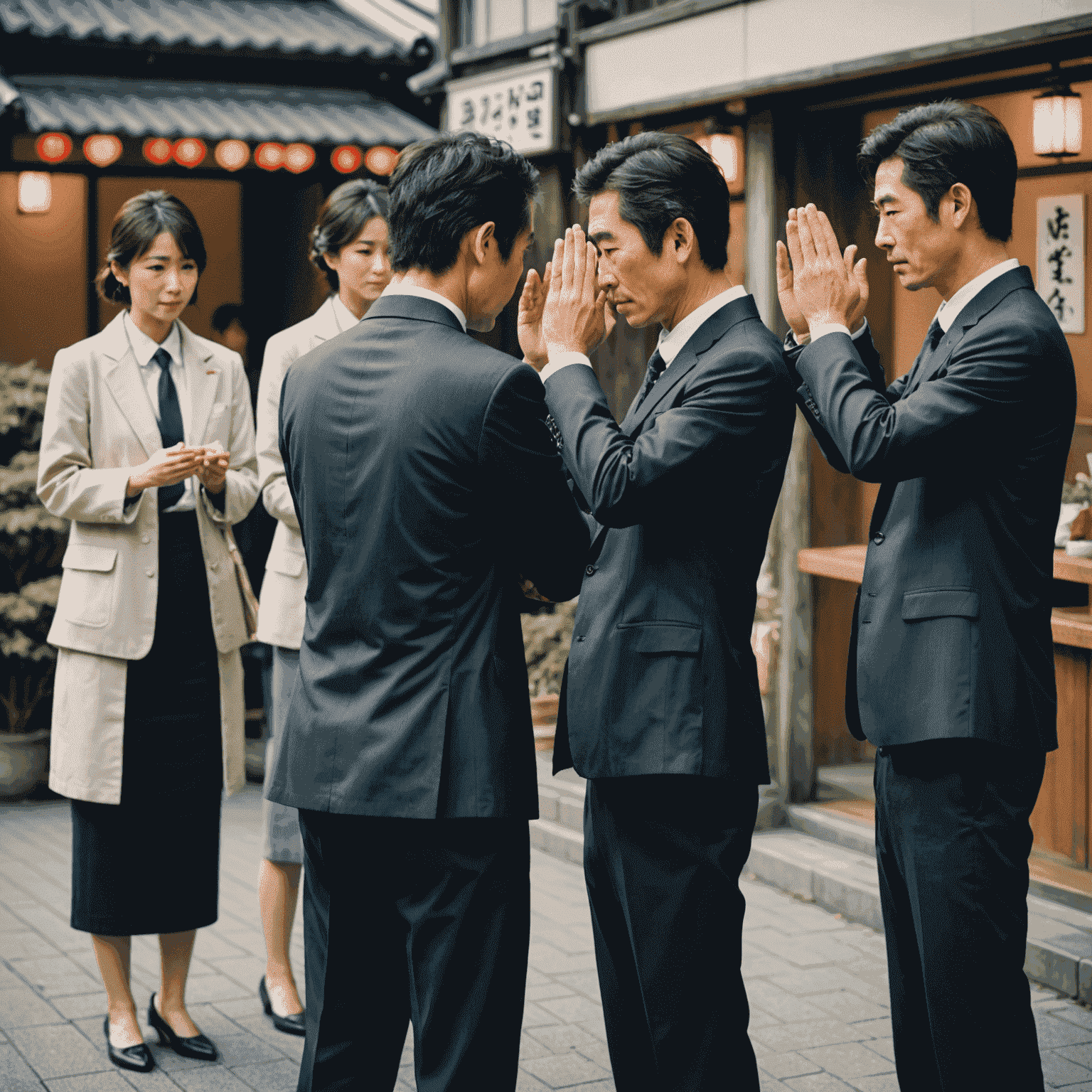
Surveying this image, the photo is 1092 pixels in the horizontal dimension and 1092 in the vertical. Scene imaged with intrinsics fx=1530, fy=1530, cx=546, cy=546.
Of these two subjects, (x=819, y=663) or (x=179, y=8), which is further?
(x=179, y=8)

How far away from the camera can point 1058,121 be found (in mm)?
5656

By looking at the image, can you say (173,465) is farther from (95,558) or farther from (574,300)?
(574,300)

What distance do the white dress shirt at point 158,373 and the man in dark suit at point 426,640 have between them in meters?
1.71

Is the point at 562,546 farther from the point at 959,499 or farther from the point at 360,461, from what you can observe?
the point at 959,499

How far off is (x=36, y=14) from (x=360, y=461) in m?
7.14

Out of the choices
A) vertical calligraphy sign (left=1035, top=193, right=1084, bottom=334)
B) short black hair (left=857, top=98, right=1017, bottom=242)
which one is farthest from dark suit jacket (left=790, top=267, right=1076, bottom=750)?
vertical calligraphy sign (left=1035, top=193, right=1084, bottom=334)

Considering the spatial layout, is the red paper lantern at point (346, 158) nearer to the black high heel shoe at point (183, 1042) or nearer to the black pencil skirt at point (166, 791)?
the black pencil skirt at point (166, 791)

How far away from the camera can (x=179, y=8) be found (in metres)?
9.68

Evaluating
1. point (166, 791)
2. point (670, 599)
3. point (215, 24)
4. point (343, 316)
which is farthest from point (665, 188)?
point (215, 24)

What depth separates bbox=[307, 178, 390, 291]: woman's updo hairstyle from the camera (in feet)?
15.7

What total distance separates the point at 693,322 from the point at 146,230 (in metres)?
2.12

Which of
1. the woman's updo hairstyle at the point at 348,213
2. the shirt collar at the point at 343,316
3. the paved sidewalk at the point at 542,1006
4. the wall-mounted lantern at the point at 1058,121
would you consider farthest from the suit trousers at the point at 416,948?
the wall-mounted lantern at the point at 1058,121

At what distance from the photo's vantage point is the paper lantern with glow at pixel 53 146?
8250mm

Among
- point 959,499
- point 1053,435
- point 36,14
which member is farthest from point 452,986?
point 36,14
